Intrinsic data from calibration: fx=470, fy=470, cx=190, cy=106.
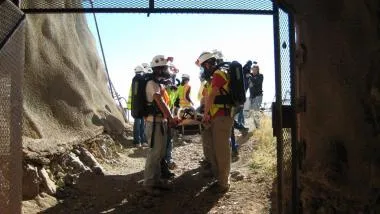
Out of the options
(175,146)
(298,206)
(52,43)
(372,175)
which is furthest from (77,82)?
(372,175)

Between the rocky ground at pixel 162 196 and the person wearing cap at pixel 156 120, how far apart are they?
38cm

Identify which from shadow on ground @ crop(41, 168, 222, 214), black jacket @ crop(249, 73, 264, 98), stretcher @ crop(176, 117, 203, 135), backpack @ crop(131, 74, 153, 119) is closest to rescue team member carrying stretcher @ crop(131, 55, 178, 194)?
backpack @ crop(131, 74, 153, 119)

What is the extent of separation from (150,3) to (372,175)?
3531 mm

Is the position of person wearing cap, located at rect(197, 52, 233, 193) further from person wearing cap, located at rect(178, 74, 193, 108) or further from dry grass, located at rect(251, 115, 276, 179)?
person wearing cap, located at rect(178, 74, 193, 108)

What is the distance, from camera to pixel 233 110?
296 inches

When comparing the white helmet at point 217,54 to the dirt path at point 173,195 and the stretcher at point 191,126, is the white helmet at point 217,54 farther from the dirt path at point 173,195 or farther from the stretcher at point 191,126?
the dirt path at point 173,195

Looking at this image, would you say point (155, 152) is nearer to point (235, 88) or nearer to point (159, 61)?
point (159, 61)

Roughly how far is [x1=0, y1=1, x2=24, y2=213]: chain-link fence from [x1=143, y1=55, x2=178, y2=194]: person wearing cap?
131 inches

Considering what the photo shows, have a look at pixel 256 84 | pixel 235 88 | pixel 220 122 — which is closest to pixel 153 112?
pixel 220 122

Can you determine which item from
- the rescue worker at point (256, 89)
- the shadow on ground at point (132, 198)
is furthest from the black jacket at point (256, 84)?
the shadow on ground at point (132, 198)

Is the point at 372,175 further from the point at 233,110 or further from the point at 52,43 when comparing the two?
Answer: the point at 52,43

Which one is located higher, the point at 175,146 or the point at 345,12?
the point at 345,12

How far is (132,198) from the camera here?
7836mm

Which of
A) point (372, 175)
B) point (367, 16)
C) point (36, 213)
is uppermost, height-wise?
point (367, 16)
